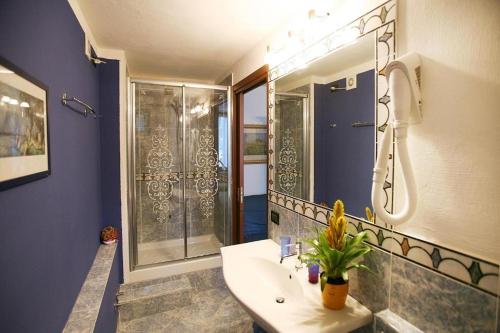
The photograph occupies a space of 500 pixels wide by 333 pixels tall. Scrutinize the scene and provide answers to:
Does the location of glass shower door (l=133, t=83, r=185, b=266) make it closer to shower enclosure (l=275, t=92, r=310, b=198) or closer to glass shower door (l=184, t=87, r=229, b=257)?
glass shower door (l=184, t=87, r=229, b=257)

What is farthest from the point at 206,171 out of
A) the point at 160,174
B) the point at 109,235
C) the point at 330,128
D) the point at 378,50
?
the point at 378,50

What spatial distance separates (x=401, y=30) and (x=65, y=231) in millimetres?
1769

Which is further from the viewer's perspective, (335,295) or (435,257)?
(335,295)

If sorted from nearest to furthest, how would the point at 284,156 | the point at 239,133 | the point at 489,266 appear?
the point at 489,266 < the point at 284,156 < the point at 239,133

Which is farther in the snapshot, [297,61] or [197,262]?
[197,262]

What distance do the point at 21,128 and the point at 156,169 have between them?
1.99 metres

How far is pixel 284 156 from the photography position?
6.05 feet

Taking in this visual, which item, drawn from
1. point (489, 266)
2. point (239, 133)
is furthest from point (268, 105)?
point (489, 266)

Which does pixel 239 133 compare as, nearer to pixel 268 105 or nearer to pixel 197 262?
pixel 268 105

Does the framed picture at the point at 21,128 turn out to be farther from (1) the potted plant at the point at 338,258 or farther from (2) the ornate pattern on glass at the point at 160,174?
(2) the ornate pattern on glass at the point at 160,174

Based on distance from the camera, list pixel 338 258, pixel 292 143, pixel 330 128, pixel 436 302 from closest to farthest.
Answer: pixel 436 302 → pixel 338 258 → pixel 330 128 → pixel 292 143

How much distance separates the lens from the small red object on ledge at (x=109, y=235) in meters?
2.27

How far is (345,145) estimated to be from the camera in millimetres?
1307

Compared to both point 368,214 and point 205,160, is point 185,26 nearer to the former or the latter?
point 205,160
